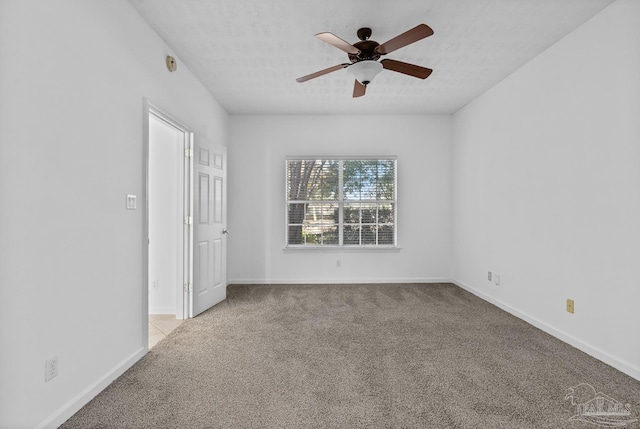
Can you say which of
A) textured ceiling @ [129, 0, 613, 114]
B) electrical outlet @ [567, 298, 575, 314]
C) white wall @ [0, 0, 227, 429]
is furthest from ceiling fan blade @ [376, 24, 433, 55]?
electrical outlet @ [567, 298, 575, 314]

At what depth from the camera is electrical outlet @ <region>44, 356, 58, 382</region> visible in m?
1.67

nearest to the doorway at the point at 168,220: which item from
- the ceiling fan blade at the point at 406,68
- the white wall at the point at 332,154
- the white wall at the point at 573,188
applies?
the white wall at the point at 332,154

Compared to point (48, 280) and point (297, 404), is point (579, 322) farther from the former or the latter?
point (48, 280)

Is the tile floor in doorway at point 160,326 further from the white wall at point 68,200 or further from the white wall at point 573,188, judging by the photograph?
the white wall at point 573,188

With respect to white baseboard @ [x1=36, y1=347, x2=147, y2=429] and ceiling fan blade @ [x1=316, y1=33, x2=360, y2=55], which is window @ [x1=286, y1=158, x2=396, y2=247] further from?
white baseboard @ [x1=36, y1=347, x2=147, y2=429]

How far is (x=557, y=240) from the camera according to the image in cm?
301

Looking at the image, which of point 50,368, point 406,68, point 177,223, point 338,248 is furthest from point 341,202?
point 50,368

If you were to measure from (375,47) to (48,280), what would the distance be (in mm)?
2681

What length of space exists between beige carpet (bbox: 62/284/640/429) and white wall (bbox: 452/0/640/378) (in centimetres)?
30

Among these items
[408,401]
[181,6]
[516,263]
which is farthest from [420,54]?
[408,401]

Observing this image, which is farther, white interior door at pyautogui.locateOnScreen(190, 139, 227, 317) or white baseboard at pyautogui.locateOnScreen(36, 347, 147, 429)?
white interior door at pyautogui.locateOnScreen(190, 139, 227, 317)

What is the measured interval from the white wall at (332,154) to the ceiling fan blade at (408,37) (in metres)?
2.66

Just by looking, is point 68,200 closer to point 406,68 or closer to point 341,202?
point 406,68

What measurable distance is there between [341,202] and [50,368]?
408 centimetres
